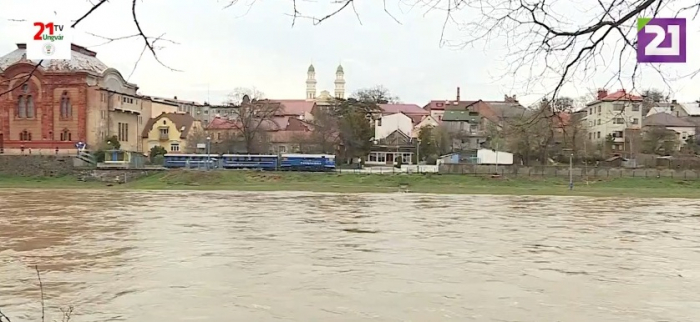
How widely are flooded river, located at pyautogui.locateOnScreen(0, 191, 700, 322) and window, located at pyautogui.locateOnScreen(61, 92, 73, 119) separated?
35.5 m

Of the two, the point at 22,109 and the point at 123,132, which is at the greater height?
the point at 22,109

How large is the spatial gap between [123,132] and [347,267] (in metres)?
57.5

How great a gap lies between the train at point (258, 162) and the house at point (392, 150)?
1393cm

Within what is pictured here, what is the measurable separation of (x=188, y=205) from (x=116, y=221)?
26.2 feet

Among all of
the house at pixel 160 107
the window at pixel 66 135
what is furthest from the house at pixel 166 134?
the window at pixel 66 135

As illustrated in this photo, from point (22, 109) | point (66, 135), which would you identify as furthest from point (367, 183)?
point (22, 109)

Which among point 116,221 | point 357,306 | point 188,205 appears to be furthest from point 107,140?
point 357,306

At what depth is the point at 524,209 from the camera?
97.1 feet

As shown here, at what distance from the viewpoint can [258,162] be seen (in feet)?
188

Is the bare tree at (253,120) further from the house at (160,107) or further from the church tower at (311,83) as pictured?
the church tower at (311,83)

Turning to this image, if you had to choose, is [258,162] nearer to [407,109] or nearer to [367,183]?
[367,183]

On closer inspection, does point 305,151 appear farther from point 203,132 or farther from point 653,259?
point 653,259

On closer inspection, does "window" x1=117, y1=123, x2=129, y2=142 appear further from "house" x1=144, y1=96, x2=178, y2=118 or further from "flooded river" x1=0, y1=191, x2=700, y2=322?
"flooded river" x1=0, y1=191, x2=700, y2=322

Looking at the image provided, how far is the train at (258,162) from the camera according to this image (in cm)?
5716
